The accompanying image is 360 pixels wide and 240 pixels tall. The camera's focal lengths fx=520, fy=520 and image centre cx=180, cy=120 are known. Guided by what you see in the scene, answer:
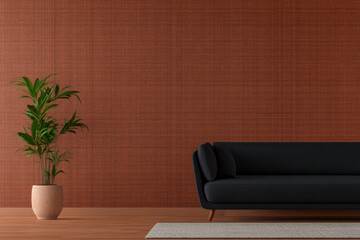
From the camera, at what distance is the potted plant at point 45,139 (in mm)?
4812

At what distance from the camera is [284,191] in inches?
174

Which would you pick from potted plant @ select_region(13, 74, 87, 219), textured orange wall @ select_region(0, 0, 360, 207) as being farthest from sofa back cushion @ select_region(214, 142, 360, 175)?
potted plant @ select_region(13, 74, 87, 219)

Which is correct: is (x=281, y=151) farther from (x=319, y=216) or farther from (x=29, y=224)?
(x=29, y=224)

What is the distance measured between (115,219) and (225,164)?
1.15m

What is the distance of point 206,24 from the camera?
5.27 metres

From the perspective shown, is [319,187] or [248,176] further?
[248,176]

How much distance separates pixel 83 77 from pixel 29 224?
5.12 feet

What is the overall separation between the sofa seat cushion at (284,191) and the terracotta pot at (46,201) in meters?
1.42

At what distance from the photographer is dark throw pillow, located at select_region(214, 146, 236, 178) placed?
4.70m

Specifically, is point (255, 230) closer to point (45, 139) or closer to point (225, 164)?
point (225, 164)

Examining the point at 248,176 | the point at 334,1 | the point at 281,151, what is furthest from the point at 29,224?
the point at 334,1

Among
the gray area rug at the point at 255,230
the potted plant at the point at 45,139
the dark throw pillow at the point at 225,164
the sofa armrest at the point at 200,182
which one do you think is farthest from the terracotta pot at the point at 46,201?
the dark throw pillow at the point at 225,164

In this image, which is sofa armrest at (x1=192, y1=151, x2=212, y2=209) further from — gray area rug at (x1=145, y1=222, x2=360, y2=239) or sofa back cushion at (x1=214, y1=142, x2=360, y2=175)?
sofa back cushion at (x1=214, y1=142, x2=360, y2=175)

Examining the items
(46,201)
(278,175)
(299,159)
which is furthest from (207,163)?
(46,201)
